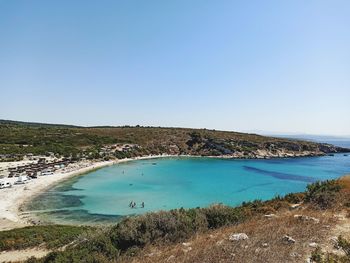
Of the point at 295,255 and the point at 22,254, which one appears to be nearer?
the point at 295,255

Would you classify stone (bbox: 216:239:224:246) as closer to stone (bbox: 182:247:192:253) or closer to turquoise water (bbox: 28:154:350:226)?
stone (bbox: 182:247:192:253)

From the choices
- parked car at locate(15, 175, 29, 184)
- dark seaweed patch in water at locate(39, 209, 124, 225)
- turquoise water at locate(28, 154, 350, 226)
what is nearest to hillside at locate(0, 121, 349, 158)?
turquoise water at locate(28, 154, 350, 226)

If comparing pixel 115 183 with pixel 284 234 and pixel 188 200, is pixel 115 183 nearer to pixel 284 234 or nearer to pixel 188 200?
pixel 188 200

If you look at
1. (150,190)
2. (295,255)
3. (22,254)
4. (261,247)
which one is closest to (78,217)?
(22,254)

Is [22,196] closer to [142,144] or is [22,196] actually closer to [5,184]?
[5,184]

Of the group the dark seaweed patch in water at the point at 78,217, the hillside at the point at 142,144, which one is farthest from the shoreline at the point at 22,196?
the hillside at the point at 142,144
